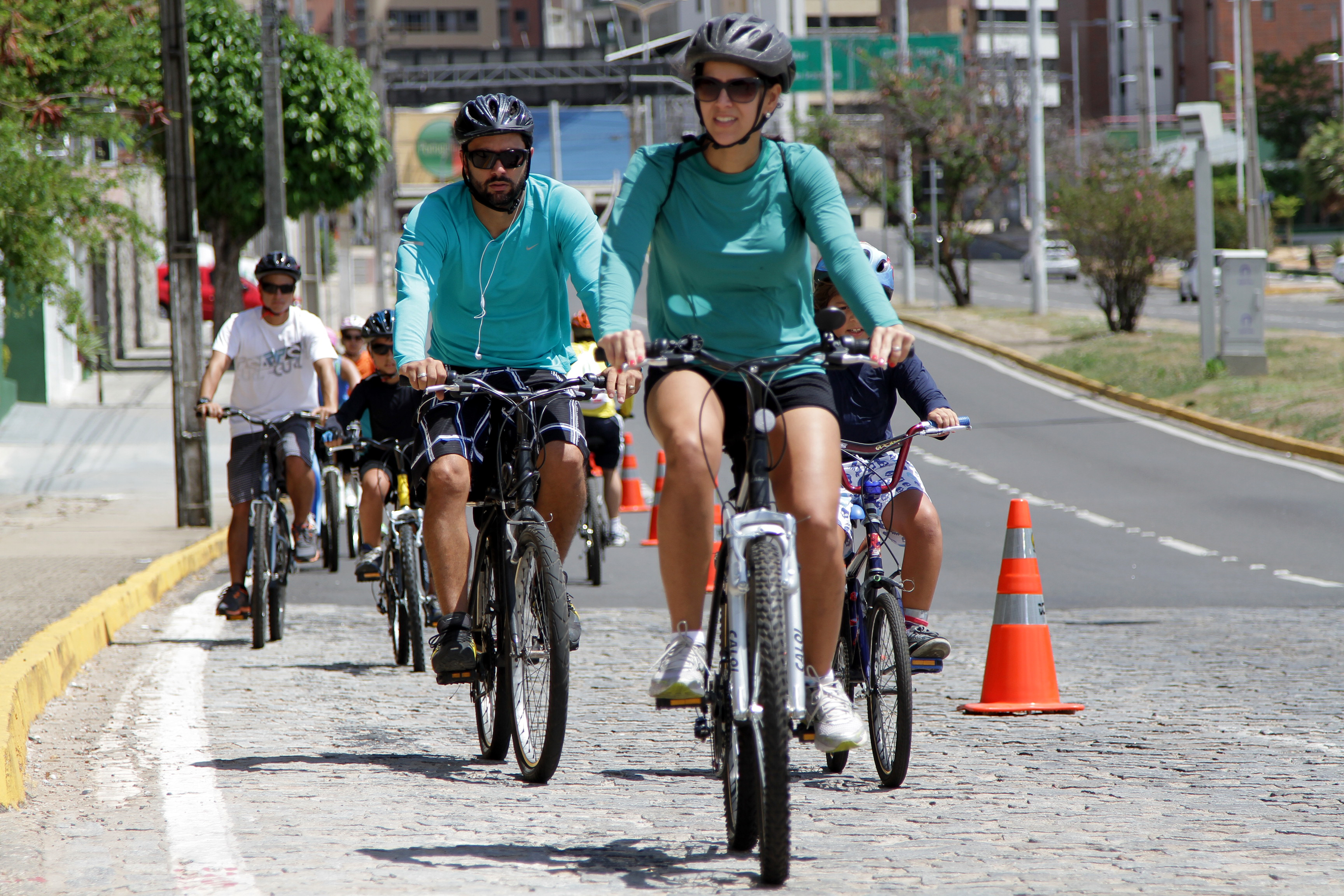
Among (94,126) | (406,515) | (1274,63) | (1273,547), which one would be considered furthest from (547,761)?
(1274,63)

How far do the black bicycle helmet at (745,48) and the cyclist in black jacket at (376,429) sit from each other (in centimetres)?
458

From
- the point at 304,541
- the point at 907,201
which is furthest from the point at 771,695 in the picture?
the point at 907,201

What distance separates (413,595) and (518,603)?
101 inches

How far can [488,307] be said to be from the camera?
5715 millimetres

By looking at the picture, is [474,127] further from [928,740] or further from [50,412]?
[50,412]

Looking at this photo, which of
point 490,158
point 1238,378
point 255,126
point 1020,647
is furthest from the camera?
point 255,126

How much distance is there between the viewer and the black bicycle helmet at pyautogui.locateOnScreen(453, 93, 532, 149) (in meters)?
5.56

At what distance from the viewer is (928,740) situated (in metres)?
6.10

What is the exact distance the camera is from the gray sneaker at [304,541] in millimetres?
8992

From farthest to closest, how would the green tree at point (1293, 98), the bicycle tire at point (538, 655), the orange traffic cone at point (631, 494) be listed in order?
the green tree at point (1293, 98) < the orange traffic cone at point (631, 494) < the bicycle tire at point (538, 655)

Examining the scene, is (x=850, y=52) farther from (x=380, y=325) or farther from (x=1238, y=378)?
(x=380, y=325)

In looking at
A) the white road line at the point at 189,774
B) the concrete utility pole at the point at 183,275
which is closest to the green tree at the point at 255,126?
the concrete utility pole at the point at 183,275

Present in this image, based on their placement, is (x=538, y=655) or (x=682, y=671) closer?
Result: (x=682, y=671)

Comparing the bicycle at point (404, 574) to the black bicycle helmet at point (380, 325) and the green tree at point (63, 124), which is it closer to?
the black bicycle helmet at point (380, 325)
